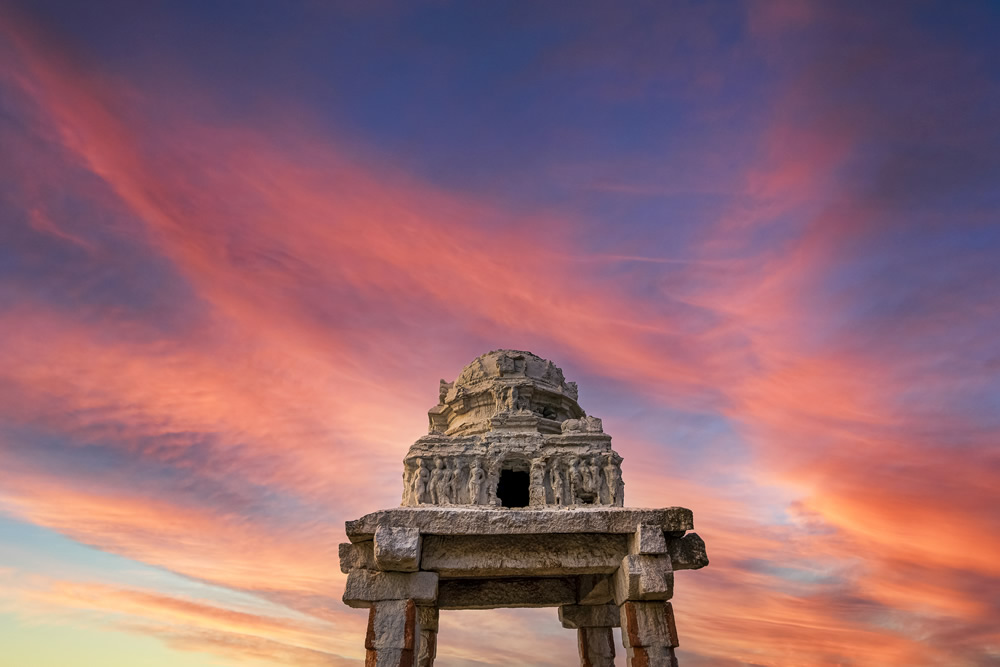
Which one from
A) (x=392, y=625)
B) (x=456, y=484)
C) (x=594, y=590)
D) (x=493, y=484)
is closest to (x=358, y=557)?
(x=392, y=625)

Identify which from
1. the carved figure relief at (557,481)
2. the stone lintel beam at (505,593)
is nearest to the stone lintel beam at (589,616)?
the stone lintel beam at (505,593)

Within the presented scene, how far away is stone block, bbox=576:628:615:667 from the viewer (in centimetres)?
1598

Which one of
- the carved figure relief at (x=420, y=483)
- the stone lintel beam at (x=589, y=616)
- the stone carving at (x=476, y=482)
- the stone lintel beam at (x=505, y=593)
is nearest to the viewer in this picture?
the carved figure relief at (x=420, y=483)

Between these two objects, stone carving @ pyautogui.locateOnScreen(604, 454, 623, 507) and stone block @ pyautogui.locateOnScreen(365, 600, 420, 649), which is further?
stone carving @ pyautogui.locateOnScreen(604, 454, 623, 507)

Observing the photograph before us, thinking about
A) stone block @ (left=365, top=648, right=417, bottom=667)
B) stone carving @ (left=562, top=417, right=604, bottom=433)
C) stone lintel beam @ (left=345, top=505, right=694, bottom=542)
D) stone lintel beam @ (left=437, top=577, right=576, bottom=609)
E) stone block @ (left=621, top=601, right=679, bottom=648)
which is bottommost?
stone block @ (left=365, top=648, right=417, bottom=667)

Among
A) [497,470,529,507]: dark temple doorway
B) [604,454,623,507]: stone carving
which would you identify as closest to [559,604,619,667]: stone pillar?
[497,470,529,507]: dark temple doorway

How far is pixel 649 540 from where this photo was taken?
1120 cm

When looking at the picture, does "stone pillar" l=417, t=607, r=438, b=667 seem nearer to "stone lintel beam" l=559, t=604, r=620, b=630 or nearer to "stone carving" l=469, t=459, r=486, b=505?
"stone lintel beam" l=559, t=604, r=620, b=630

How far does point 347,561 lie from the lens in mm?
11312

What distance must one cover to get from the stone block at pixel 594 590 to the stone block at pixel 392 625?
5.80 meters

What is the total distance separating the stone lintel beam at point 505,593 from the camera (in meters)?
15.7

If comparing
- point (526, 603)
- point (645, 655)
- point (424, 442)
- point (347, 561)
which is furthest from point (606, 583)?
point (347, 561)

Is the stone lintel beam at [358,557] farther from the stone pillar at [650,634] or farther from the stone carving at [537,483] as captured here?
the stone pillar at [650,634]

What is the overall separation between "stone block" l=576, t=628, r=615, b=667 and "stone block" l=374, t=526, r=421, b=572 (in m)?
7.57
